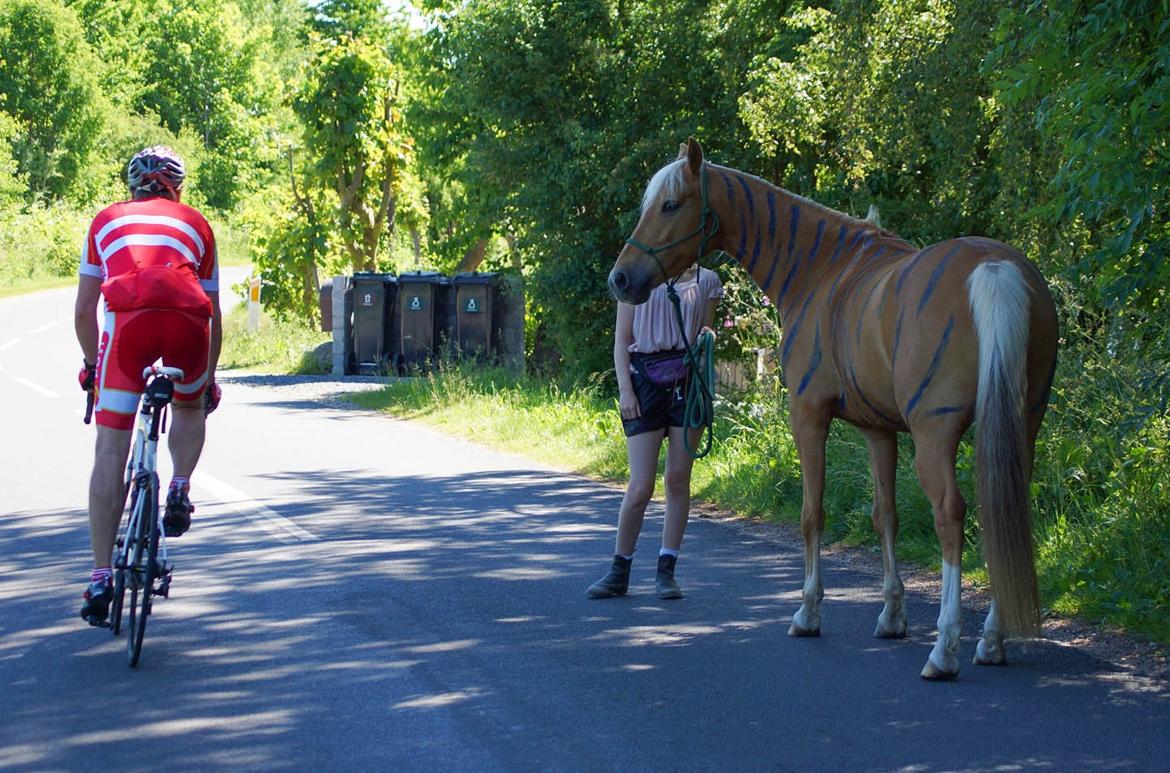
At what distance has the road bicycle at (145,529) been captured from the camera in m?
6.32

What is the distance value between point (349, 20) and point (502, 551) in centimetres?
3277

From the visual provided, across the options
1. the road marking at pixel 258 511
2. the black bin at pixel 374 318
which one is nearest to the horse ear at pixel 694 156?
the road marking at pixel 258 511

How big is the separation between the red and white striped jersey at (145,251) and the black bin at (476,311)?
784 inches

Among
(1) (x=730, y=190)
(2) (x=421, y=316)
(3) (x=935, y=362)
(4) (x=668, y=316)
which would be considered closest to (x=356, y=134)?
(2) (x=421, y=316)

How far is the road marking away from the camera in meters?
9.95

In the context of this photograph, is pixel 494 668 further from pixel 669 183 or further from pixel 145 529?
pixel 669 183

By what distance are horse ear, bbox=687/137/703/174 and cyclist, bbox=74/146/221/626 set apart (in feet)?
7.41

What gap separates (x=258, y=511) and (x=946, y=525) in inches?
242

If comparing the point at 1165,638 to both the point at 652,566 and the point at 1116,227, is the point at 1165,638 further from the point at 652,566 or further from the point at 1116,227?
the point at 652,566

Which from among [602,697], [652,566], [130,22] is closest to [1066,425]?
[652,566]

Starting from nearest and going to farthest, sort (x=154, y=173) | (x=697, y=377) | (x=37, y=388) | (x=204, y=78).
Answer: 1. (x=154, y=173)
2. (x=697, y=377)
3. (x=37, y=388)
4. (x=204, y=78)

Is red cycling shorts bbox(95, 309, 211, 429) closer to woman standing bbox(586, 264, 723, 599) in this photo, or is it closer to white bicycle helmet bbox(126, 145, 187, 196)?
white bicycle helmet bbox(126, 145, 187, 196)

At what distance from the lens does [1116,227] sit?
7797 mm

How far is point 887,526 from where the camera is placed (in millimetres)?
7156
